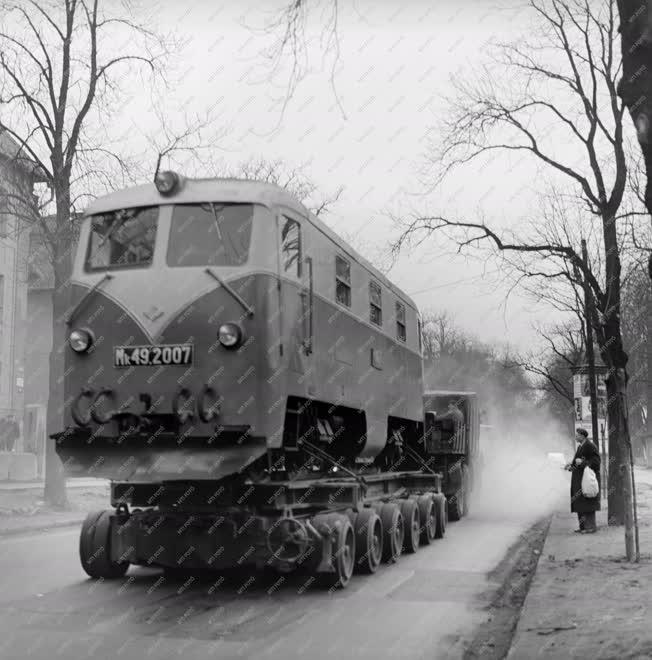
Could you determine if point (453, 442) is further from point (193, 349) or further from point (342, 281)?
point (193, 349)

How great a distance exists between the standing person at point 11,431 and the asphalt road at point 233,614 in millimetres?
26212

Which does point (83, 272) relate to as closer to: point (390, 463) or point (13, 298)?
point (390, 463)

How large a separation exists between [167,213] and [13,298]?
35.5 meters

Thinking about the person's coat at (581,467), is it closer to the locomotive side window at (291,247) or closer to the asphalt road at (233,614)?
the asphalt road at (233,614)

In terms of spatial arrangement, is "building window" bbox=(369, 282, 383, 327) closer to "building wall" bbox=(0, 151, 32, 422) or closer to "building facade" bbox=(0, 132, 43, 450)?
"building facade" bbox=(0, 132, 43, 450)

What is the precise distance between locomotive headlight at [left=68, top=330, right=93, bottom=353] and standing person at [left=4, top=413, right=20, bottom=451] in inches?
1175

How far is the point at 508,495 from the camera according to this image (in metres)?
32.9

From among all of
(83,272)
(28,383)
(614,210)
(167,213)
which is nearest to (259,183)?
(167,213)

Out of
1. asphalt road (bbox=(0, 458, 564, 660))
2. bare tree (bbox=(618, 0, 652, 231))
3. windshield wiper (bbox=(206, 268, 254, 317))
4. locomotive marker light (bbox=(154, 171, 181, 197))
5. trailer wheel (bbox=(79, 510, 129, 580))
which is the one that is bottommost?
asphalt road (bbox=(0, 458, 564, 660))

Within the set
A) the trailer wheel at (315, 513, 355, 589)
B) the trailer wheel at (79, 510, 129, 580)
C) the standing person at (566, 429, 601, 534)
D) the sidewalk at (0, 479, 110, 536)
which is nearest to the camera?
the trailer wheel at (315, 513, 355, 589)

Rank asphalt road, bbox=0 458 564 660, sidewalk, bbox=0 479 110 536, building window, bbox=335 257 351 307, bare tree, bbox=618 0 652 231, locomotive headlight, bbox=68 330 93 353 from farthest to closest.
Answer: sidewalk, bbox=0 479 110 536 → building window, bbox=335 257 351 307 → locomotive headlight, bbox=68 330 93 353 → asphalt road, bbox=0 458 564 660 → bare tree, bbox=618 0 652 231

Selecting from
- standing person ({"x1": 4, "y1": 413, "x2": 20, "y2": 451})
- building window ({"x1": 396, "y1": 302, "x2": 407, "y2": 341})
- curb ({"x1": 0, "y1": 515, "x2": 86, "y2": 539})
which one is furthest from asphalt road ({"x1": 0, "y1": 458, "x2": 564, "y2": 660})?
standing person ({"x1": 4, "y1": 413, "x2": 20, "y2": 451})

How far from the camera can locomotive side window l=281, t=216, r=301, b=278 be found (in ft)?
33.1

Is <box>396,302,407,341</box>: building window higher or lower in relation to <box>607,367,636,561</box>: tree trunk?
higher
